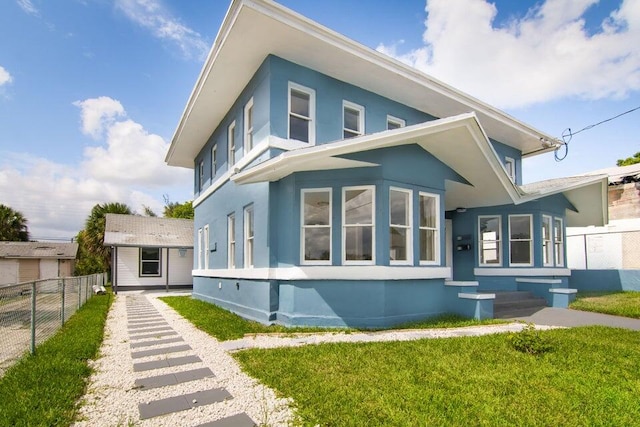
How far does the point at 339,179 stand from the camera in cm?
780

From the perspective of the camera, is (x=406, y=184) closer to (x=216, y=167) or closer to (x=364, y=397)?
(x=364, y=397)

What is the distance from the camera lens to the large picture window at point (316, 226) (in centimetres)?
793

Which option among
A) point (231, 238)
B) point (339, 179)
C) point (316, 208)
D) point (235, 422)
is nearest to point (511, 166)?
point (339, 179)

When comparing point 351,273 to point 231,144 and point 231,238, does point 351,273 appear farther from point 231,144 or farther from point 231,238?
point 231,144

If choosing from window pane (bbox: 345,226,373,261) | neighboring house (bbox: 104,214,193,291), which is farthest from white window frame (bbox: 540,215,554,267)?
neighboring house (bbox: 104,214,193,291)

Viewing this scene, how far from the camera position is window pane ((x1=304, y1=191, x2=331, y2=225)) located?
317 inches

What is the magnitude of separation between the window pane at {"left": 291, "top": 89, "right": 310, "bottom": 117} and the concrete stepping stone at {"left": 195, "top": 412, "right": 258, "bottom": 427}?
697 cm

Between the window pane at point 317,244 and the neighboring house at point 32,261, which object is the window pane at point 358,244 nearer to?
the window pane at point 317,244

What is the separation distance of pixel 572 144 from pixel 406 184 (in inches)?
440

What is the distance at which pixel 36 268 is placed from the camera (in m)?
27.1

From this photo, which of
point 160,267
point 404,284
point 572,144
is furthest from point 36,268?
point 572,144

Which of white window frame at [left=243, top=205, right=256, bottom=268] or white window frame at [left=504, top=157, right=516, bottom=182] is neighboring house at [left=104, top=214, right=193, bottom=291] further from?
white window frame at [left=504, top=157, right=516, bottom=182]

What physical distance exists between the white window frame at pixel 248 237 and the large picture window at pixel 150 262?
1396cm

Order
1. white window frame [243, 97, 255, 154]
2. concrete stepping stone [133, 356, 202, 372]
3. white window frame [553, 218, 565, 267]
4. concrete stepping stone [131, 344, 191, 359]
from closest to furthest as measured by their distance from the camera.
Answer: concrete stepping stone [133, 356, 202, 372], concrete stepping stone [131, 344, 191, 359], white window frame [243, 97, 255, 154], white window frame [553, 218, 565, 267]
